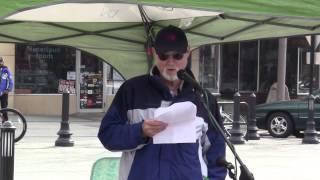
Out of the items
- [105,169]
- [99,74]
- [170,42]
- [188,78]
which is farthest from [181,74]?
[99,74]

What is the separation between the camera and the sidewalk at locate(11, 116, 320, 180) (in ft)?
34.0

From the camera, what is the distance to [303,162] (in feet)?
39.8

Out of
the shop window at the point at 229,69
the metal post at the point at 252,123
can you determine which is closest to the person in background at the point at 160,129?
the metal post at the point at 252,123

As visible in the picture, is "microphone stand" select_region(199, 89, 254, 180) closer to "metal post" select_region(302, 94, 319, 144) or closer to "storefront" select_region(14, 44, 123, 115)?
"metal post" select_region(302, 94, 319, 144)

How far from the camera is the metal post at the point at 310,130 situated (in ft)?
51.3

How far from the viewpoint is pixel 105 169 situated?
4.70 meters

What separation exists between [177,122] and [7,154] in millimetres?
4762

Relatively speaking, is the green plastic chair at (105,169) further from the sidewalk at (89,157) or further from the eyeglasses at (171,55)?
the sidewalk at (89,157)

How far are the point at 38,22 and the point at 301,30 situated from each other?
212cm

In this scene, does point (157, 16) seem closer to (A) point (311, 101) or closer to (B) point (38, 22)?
(B) point (38, 22)

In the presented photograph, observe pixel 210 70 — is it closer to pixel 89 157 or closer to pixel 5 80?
pixel 5 80

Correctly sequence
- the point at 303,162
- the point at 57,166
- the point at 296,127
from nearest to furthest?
1. the point at 57,166
2. the point at 303,162
3. the point at 296,127

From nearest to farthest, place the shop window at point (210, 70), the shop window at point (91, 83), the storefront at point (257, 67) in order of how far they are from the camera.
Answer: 1. the shop window at point (91, 83)
2. the shop window at point (210, 70)
3. the storefront at point (257, 67)

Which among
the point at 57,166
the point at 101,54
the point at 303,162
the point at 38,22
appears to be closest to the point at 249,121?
the point at 303,162
